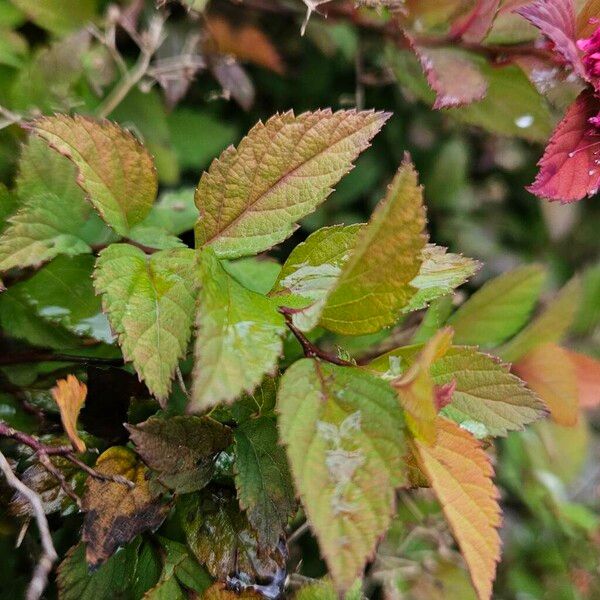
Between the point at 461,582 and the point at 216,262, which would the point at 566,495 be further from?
the point at 216,262

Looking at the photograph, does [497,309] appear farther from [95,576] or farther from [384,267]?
[95,576]

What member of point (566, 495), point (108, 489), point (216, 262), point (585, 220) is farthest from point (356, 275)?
point (585, 220)

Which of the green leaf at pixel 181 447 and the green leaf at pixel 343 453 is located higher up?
the green leaf at pixel 343 453

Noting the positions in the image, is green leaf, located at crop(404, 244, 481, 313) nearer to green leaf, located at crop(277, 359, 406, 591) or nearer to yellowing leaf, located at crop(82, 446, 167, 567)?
green leaf, located at crop(277, 359, 406, 591)

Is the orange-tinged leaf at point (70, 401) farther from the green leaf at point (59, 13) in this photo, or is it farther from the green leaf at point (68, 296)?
the green leaf at point (59, 13)

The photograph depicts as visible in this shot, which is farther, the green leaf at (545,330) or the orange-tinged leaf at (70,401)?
the green leaf at (545,330)

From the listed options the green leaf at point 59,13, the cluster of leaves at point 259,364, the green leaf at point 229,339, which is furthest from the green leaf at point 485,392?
the green leaf at point 59,13

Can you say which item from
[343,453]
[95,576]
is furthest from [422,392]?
[95,576]
